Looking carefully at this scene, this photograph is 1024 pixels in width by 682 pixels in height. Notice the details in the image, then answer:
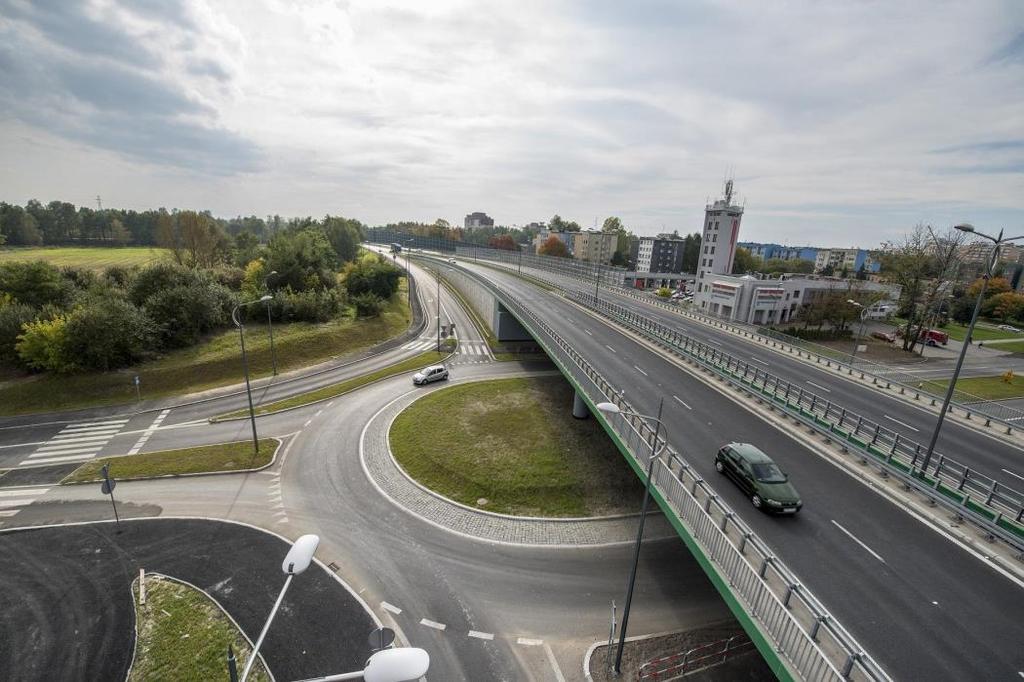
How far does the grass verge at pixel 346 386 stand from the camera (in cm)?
3310

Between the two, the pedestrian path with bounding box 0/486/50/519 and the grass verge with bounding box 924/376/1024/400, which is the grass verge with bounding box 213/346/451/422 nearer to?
the pedestrian path with bounding box 0/486/50/519

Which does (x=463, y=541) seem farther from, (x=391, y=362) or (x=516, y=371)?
(x=391, y=362)

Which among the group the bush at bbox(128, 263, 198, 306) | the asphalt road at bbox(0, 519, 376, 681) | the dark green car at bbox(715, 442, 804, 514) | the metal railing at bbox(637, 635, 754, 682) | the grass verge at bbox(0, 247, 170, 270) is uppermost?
the bush at bbox(128, 263, 198, 306)

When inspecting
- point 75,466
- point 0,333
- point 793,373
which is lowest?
point 75,466

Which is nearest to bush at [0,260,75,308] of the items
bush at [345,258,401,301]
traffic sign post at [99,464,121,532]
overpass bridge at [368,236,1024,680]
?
bush at [345,258,401,301]

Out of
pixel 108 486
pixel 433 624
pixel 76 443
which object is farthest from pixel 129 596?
pixel 76 443

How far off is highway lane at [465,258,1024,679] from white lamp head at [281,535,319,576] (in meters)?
12.6

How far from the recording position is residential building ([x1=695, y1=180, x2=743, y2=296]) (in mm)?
85188

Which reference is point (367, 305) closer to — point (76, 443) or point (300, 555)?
point (76, 443)

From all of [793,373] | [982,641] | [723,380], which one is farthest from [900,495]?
[793,373]

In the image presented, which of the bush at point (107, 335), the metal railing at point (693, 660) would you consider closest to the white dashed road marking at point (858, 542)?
the metal railing at point (693, 660)

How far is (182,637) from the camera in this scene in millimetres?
14555

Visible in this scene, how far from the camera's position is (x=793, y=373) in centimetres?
3056

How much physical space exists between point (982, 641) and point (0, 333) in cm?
6193
